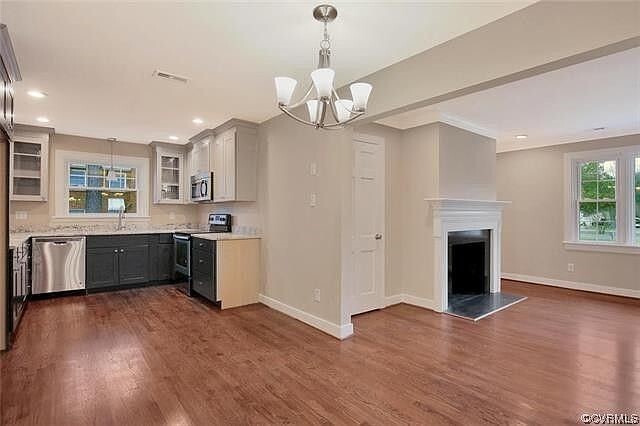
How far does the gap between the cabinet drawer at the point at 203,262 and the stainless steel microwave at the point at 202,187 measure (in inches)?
37.9

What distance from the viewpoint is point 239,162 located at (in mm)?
4559

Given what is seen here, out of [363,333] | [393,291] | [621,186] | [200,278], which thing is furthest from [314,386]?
[621,186]

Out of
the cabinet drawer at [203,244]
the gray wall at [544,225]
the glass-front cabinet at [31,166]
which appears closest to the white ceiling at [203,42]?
the glass-front cabinet at [31,166]

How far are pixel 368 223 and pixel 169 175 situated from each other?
3958mm

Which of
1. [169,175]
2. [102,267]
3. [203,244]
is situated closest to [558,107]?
[203,244]

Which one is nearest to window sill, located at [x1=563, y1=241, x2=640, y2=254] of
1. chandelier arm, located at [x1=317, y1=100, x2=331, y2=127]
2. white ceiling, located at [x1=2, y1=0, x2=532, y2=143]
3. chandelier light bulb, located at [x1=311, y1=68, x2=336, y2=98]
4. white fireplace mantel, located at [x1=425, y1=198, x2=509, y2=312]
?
white fireplace mantel, located at [x1=425, y1=198, x2=509, y2=312]

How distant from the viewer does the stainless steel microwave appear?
204 inches

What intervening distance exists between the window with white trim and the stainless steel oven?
5926 millimetres

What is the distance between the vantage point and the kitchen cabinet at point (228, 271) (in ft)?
13.9

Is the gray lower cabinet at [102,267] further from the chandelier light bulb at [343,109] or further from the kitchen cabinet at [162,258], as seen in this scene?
the chandelier light bulb at [343,109]

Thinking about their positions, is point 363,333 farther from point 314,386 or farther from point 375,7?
point 375,7

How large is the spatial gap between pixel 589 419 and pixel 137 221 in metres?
6.38

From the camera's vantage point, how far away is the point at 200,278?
4.57m

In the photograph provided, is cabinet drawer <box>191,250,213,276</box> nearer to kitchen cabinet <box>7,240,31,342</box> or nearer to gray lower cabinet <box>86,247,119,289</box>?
gray lower cabinet <box>86,247,119,289</box>
